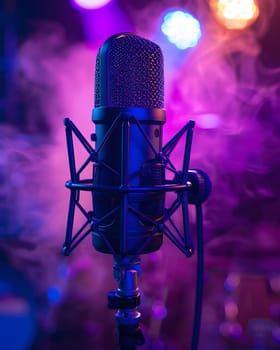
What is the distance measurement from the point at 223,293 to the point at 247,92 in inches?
36.4

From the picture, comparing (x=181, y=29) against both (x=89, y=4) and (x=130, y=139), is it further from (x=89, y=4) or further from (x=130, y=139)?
(x=130, y=139)

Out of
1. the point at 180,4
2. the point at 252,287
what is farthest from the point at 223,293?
the point at 180,4

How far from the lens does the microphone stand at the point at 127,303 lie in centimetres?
87

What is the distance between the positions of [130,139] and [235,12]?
1163 mm

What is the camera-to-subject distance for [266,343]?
74.7 inches

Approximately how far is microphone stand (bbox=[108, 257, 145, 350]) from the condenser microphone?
1.8 inches

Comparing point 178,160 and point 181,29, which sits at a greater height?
point 181,29

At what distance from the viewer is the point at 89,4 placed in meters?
2.12

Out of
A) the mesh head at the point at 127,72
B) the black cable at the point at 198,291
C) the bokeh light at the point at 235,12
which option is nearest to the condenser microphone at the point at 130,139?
the mesh head at the point at 127,72

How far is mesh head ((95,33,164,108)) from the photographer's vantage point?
2.91 feet

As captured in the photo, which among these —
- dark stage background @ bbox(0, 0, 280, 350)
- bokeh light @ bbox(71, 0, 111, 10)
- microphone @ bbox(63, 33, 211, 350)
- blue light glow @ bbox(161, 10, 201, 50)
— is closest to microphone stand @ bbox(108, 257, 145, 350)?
microphone @ bbox(63, 33, 211, 350)

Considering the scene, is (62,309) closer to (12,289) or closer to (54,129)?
(12,289)

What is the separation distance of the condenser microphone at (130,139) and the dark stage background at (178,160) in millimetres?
868

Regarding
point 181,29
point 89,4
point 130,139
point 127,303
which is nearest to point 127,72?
point 130,139
